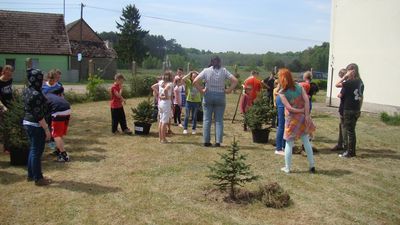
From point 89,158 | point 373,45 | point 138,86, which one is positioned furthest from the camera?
point 138,86

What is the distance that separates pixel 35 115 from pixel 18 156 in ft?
6.17

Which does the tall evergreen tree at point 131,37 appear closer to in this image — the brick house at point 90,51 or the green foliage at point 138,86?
the brick house at point 90,51

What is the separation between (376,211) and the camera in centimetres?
568

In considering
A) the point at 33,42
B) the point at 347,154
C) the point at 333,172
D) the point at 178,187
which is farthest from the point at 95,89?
the point at 33,42

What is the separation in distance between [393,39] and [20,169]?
1432cm

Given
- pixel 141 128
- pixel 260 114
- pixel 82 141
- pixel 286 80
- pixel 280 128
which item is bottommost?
pixel 82 141

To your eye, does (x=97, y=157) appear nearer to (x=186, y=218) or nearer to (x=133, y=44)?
(x=186, y=218)

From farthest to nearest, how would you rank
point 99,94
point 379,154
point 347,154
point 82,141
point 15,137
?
point 99,94, point 82,141, point 379,154, point 347,154, point 15,137

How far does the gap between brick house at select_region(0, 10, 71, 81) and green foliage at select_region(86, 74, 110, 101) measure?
72.4 feet

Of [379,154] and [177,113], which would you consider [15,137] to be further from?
[379,154]

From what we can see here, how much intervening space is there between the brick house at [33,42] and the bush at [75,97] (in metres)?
22.4

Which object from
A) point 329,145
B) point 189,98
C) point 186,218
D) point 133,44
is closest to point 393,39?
point 329,145

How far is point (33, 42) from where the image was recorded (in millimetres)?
41500

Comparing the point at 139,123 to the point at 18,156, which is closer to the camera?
the point at 18,156
